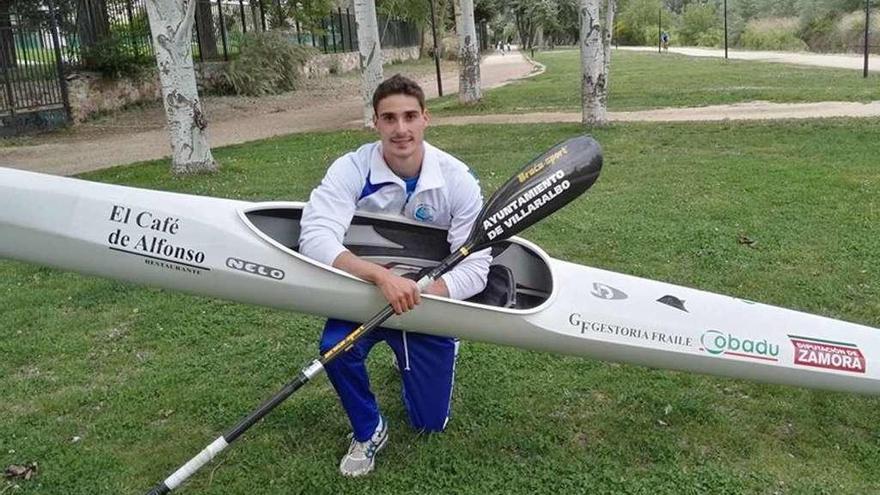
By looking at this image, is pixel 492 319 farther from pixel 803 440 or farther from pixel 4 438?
pixel 4 438

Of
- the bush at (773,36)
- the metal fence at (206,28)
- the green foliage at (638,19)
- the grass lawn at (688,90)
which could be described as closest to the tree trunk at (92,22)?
the metal fence at (206,28)

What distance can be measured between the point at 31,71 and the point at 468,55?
7886 mm

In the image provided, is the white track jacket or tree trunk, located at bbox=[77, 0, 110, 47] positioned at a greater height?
tree trunk, located at bbox=[77, 0, 110, 47]

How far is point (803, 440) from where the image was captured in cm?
320

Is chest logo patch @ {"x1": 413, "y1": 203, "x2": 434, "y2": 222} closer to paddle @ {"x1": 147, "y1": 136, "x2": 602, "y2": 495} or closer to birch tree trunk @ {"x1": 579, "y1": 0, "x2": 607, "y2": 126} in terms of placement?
paddle @ {"x1": 147, "y1": 136, "x2": 602, "y2": 495}

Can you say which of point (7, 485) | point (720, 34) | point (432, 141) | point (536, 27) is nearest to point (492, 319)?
point (7, 485)

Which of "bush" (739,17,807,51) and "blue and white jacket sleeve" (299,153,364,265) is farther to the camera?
"bush" (739,17,807,51)

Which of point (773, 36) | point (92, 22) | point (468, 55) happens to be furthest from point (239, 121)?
point (773, 36)

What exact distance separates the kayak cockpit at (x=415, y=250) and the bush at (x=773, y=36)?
40282mm

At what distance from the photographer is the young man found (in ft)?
9.66

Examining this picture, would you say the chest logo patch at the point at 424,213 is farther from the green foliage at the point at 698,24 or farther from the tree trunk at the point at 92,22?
the green foliage at the point at 698,24

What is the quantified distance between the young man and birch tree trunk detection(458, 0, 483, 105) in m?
11.9

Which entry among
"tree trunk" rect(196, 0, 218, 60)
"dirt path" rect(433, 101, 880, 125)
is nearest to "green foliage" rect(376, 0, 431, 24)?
"tree trunk" rect(196, 0, 218, 60)

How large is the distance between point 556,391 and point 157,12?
22.0 feet
